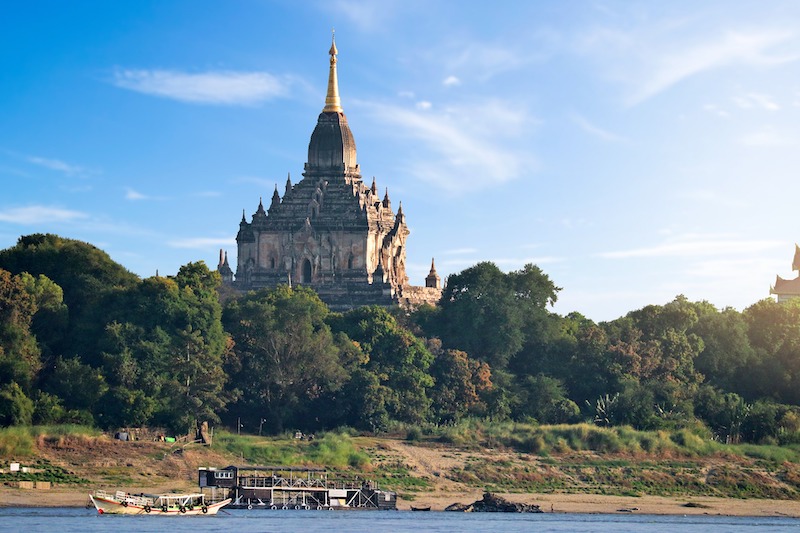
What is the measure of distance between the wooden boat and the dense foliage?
1207 cm

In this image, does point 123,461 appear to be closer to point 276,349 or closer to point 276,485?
point 276,485

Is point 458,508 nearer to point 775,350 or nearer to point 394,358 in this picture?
point 394,358

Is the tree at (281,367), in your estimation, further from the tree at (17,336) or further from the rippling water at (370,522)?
the rippling water at (370,522)

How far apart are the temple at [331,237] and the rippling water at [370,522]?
176ft

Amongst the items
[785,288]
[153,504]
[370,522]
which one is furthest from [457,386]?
[785,288]

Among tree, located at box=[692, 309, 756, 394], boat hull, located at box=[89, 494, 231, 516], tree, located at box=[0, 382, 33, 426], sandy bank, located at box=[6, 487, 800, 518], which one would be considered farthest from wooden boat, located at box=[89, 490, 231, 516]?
tree, located at box=[692, 309, 756, 394]

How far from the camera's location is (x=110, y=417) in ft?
319

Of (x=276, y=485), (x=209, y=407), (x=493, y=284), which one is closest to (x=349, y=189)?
(x=493, y=284)

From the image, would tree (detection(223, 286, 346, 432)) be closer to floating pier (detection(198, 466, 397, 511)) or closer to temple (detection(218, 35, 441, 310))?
floating pier (detection(198, 466, 397, 511))

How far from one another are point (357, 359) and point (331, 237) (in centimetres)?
3832

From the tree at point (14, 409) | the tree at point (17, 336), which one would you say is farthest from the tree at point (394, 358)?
the tree at point (14, 409)

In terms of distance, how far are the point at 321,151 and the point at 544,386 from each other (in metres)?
43.9

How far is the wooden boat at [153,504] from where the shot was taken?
269ft

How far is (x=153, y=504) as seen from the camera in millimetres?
83812
